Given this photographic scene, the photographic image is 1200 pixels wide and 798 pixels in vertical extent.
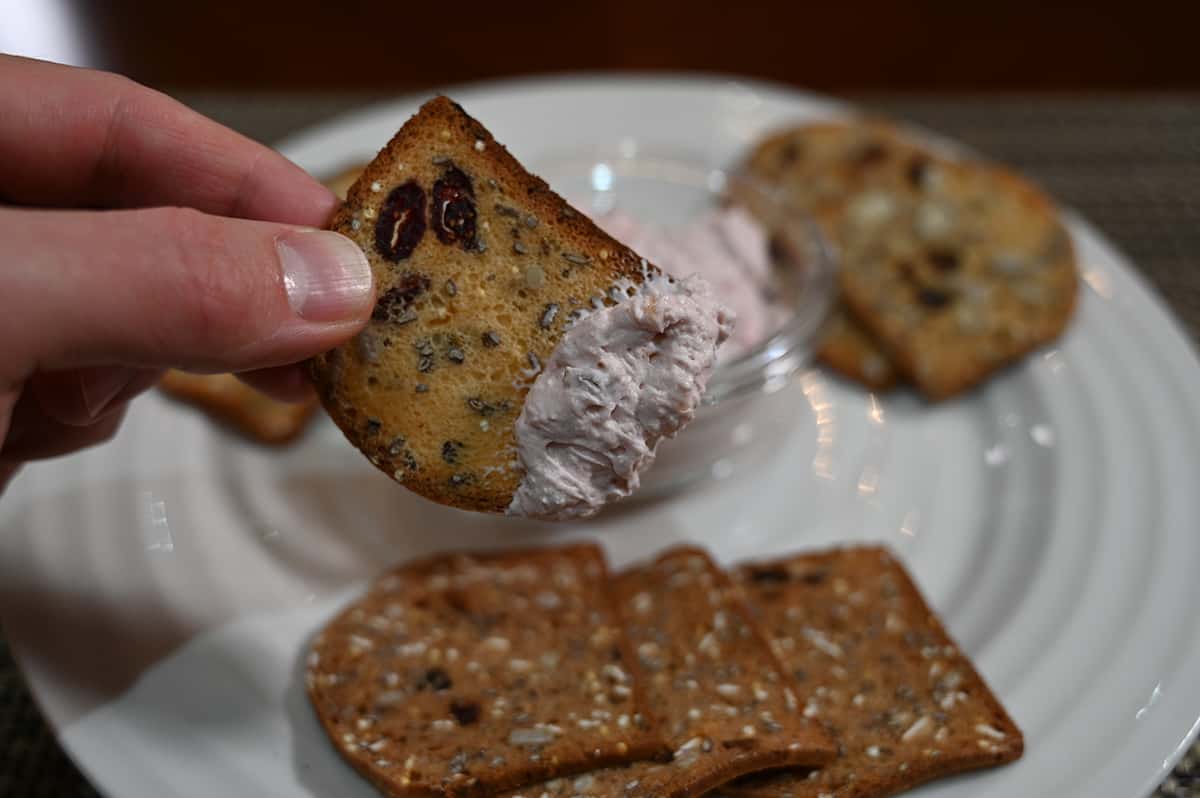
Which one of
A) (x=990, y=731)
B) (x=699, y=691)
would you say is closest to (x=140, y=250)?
(x=699, y=691)

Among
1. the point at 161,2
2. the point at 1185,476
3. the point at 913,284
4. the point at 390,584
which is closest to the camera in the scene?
the point at 390,584

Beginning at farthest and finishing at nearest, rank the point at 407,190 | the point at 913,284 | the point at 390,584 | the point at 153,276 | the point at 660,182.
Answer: the point at 660,182 < the point at 913,284 < the point at 390,584 < the point at 407,190 < the point at 153,276

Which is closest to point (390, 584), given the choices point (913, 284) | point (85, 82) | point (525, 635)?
point (525, 635)

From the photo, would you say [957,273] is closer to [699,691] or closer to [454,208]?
[699,691]

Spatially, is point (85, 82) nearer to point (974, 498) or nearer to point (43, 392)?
point (43, 392)

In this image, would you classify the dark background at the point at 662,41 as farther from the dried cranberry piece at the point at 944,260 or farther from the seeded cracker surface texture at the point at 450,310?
the seeded cracker surface texture at the point at 450,310

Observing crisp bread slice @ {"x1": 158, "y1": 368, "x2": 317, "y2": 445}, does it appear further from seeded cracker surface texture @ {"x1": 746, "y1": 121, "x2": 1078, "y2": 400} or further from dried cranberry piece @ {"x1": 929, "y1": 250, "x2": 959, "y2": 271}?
dried cranberry piece @ {"x1": 929, "y1": 250, "x2": 959, "y2": 271}

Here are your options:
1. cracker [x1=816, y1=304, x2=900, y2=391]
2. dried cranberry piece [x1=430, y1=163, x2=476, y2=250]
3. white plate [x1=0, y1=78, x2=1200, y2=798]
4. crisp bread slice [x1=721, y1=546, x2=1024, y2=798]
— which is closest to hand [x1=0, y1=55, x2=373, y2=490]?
dried cranberry piece [x1=430, y1=163, x2=476, y2=250]

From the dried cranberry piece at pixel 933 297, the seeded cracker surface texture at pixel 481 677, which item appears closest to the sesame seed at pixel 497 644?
the seeded cracker surface texture at pixel 481 677
